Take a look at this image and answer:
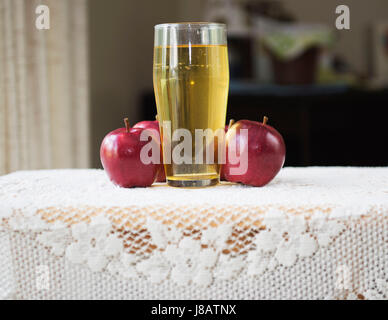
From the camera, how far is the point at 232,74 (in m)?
3.15

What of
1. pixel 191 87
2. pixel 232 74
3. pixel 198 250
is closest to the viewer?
pixel 198 250

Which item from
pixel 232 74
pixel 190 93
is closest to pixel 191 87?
pixel 190 93

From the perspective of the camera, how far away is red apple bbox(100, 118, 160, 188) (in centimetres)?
75

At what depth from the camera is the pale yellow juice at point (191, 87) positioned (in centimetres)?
74

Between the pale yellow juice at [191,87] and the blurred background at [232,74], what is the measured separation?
829mm

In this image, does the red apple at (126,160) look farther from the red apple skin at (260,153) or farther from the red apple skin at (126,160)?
the red apple skin at (260,153)

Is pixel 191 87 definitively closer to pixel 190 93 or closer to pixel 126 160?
pixel 190 93

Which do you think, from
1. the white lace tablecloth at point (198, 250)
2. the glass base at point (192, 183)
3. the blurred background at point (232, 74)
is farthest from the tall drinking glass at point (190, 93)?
the blurred background at point (232, 74)

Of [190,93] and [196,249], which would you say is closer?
[196,249]

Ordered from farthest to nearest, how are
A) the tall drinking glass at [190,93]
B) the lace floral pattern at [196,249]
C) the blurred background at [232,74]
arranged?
the blurred background at [232,74] → the tall drinking glass at [190,93] → the lace floral pattern at [196,249]

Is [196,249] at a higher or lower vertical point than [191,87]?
lower

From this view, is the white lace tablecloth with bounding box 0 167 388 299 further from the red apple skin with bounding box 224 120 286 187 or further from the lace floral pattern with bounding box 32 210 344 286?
the red apple skin with bounding box 224 120 286 187

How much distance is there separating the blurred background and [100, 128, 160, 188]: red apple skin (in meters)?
0.78
